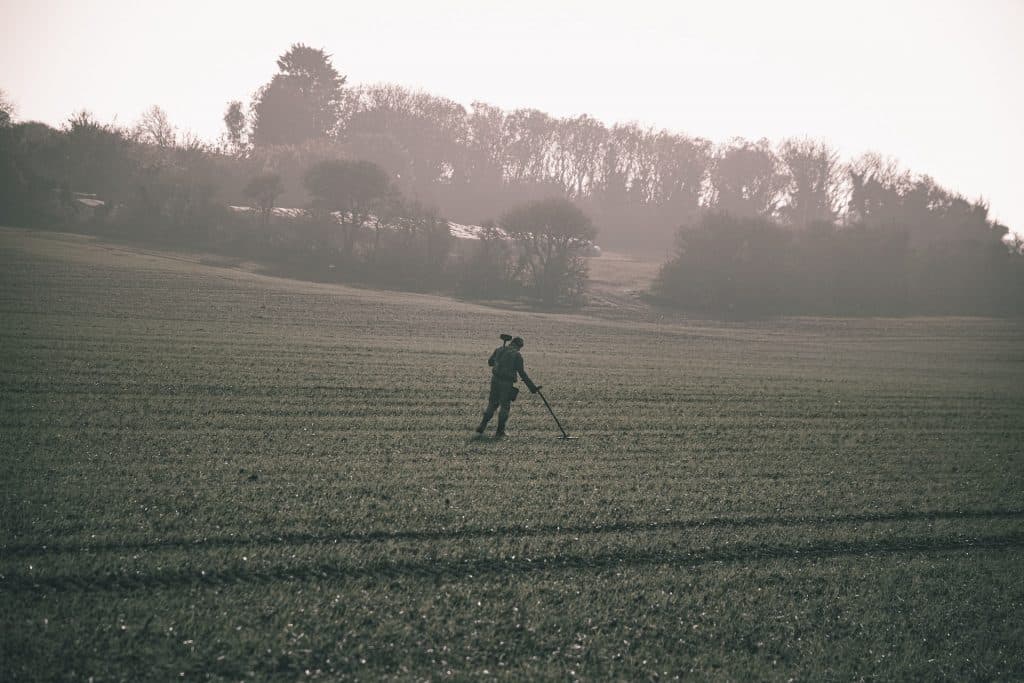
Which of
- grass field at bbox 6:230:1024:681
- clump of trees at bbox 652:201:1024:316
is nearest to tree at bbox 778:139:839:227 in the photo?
clump of trees at bbox 652:201:1024:316

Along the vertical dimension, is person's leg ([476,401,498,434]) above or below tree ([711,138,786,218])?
below

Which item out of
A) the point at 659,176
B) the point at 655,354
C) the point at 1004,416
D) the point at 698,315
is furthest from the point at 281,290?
the point at 659,176

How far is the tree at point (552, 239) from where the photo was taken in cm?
7231

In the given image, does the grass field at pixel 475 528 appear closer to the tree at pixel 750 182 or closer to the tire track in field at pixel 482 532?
the tire track in field at pixel 482 532

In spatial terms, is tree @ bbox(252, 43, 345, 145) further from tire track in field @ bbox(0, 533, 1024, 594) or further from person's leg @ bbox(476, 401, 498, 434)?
tire track in field @ bbox(0, 533, 1024, 594)

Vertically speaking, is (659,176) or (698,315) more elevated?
(659,176)

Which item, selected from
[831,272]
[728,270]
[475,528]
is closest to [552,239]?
[728,270]

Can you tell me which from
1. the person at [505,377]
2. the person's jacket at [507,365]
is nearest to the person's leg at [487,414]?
the person at [505,377]

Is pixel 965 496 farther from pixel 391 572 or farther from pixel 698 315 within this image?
pixel 698 315

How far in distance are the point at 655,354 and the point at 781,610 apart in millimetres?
33016

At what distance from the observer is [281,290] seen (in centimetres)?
5516

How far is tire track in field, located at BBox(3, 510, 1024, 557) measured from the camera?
10250 millimetres

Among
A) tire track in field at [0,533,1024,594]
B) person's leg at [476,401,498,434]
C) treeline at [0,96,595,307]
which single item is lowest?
tire track in field at [0,533,1024,594]

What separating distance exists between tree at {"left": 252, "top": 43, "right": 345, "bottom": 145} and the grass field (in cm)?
10179
